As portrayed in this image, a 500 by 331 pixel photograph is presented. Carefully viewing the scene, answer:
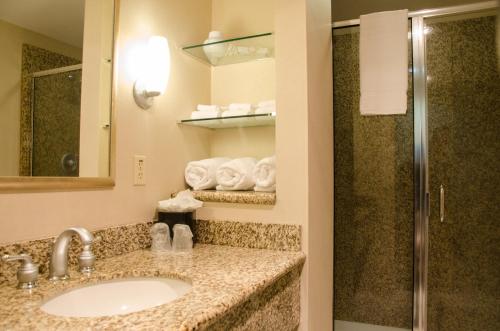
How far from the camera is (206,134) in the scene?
1717 millimetres

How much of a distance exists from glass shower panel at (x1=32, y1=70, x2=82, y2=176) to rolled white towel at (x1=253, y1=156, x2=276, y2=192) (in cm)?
66

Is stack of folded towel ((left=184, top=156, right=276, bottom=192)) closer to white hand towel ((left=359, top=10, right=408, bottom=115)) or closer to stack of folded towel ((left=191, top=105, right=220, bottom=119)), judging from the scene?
stack of folded towel ((left=191, top=105, right=220, bottom=119))

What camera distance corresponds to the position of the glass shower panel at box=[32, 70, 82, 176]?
0.95m

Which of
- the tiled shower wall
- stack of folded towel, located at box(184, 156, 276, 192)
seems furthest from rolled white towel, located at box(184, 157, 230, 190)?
the tiled shower wall

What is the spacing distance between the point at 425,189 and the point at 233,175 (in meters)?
1.13

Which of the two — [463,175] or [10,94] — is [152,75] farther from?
[463,175]

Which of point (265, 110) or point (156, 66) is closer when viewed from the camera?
point (156, 66)

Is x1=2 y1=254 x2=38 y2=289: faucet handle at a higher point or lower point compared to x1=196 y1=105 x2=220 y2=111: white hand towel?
lower

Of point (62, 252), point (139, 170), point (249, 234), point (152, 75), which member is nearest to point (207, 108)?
point (152, 75)

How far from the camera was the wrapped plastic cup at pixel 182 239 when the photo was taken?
1241 millimetres

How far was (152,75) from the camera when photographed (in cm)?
127

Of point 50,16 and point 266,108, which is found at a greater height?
point 50,16

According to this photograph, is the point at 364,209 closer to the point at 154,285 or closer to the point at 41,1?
the point at 154,285

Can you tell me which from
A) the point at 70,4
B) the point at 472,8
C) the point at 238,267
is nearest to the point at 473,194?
the point at 472,8
